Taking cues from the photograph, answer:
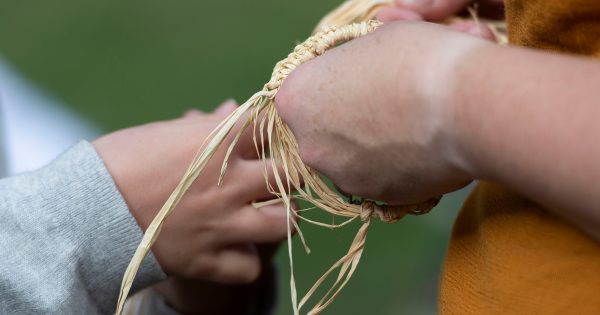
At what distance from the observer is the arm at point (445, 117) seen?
0.36m

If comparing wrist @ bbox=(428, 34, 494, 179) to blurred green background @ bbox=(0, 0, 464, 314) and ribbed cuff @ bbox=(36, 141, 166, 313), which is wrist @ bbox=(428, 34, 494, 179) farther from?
blurred green background @ bbox=(0, 0, 464, 314)

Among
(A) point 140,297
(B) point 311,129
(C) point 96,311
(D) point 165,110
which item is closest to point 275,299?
(A) point 140,297

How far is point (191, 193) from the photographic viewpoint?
0.64 metres

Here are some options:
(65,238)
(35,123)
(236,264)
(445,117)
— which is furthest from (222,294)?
(35,123)

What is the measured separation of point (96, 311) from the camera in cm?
66

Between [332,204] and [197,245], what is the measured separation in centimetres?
16

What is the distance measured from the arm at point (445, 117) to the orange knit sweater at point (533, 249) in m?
0.04

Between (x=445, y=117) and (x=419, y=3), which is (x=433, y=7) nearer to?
(x=419, y=3)

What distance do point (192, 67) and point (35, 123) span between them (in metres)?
0.32

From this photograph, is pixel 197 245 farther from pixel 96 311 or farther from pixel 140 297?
pixel 140 297

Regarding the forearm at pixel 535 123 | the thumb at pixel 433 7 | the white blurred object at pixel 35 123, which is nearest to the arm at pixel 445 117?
the forearm at pixel 535 123

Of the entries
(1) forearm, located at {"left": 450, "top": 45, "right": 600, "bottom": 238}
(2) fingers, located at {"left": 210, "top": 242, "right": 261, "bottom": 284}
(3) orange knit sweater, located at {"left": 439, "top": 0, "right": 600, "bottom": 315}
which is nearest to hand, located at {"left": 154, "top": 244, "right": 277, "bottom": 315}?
(2) fingers, located at {"left": 210, "top": 242, "right": 261, "bottom": 284}

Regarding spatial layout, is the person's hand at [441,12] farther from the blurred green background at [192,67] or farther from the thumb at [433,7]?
the blurred green background at [192,67]

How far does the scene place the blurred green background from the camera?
1.25 metres
